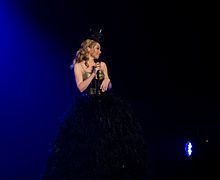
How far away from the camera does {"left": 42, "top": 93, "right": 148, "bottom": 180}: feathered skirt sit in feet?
5.91

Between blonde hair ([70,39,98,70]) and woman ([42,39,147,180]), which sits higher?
blonde hair ([70,39,98,70])

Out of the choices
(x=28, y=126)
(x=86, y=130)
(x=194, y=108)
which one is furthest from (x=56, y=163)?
(x=194, y=108)

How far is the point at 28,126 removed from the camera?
4.37m

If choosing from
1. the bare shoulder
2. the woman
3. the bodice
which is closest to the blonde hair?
the bare shoulder

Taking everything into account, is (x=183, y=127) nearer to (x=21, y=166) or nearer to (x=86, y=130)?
(x=86, y=130)

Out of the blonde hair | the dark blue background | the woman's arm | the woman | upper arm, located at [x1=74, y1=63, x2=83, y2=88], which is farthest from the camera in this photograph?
the dark blue background

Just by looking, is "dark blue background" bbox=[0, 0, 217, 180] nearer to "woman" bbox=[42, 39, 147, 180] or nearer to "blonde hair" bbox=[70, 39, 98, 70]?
"blonde hair" bbox=[70, 39, 98, 70]

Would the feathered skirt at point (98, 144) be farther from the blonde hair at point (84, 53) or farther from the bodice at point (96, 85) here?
the blonde hair at point (84, 53)

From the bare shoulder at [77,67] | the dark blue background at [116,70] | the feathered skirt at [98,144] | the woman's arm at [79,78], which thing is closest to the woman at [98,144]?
the feathered skirt at [98,144]

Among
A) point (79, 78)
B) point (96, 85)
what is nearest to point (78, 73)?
point (79, 78)

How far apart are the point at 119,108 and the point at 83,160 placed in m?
0.61

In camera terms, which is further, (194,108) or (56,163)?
(194,108)

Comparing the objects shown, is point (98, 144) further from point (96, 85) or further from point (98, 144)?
point (96, 85)

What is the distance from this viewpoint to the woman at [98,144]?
1.80m
